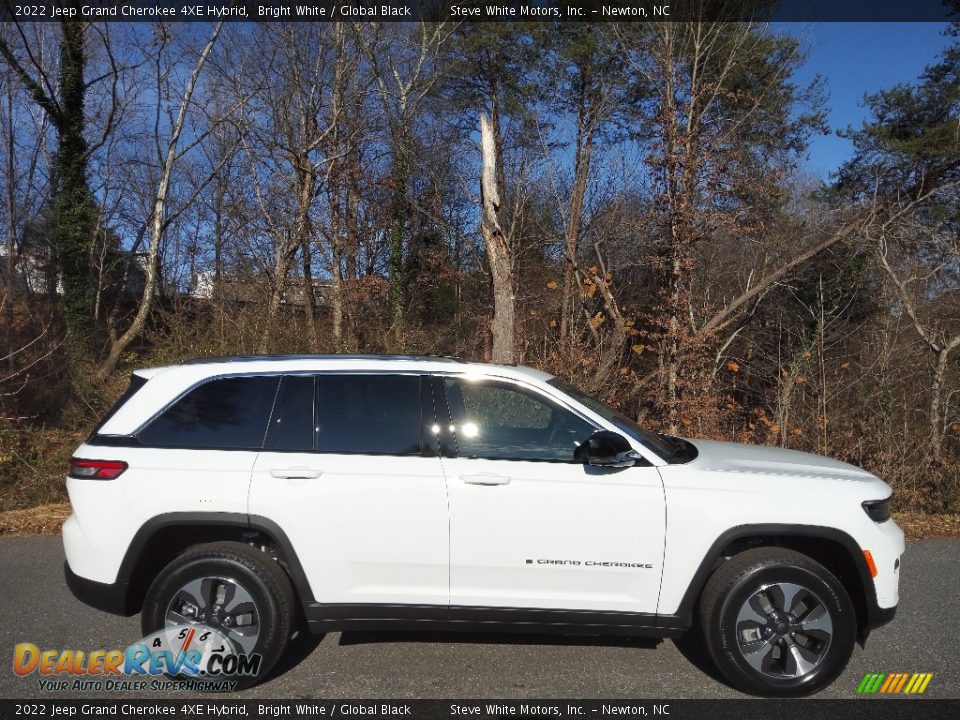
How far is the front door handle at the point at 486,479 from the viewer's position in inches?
136

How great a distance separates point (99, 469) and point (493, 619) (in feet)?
7.39

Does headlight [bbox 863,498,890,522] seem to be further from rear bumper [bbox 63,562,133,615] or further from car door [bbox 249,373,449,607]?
rear bumper [bbox 63,562,133,615]

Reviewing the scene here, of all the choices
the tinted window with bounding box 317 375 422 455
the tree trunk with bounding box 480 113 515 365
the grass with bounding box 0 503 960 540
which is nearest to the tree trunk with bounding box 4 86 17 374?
the grass with bounding box 0 503 960 540

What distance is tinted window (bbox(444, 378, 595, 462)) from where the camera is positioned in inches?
143

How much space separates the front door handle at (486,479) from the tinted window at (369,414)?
335 millimetres

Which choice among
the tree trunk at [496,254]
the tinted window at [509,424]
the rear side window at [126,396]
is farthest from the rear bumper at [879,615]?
the tree trunk at [496,254]

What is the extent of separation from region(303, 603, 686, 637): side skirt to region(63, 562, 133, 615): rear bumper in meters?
0.99

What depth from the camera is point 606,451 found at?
341cm

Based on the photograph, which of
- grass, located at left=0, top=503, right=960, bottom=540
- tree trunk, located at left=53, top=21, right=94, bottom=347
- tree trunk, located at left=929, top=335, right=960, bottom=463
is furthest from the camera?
tree trunk, located at left=53, top=21, right=94, bottom=347

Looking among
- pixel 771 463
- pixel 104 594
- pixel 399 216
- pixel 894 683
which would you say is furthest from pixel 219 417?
pixel 399 216

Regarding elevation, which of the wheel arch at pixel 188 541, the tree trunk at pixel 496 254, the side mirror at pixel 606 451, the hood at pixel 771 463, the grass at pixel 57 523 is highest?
the tree trunk at pixel 496 254

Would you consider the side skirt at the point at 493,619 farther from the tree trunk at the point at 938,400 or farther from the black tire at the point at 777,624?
the tree trunk at the point at 938,400

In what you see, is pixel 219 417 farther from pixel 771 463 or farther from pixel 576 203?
pixel 576 203

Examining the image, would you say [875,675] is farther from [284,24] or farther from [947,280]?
[284,24]
